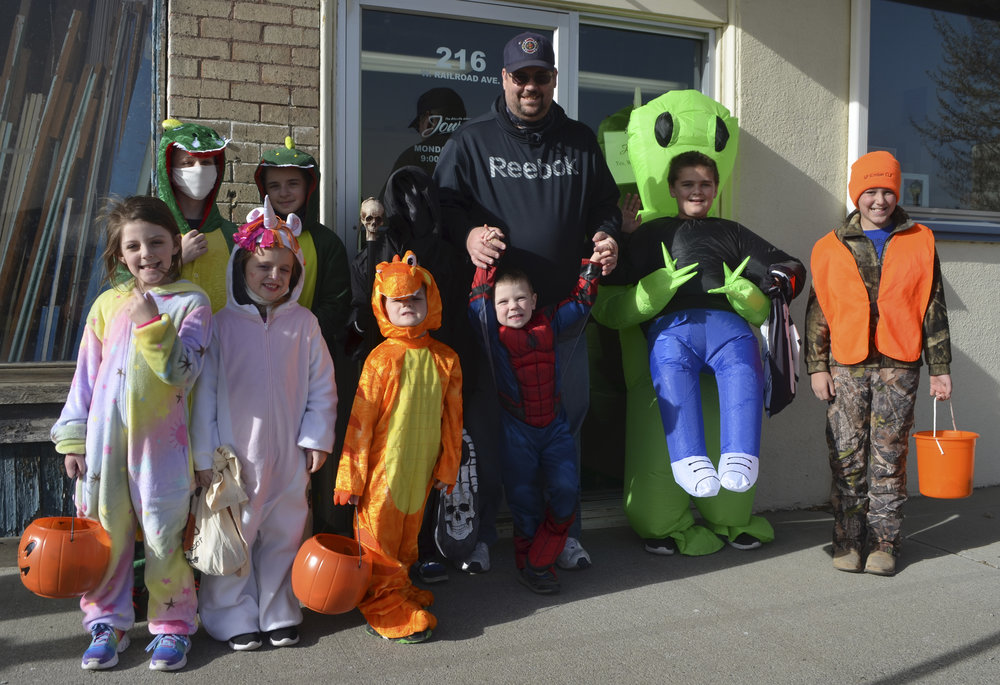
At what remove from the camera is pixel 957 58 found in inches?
241

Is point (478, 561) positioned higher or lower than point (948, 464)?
lower

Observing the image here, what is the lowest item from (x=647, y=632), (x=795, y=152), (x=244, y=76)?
(x=647, y=632)

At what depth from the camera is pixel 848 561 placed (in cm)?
411

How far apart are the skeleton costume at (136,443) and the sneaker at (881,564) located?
303 cm

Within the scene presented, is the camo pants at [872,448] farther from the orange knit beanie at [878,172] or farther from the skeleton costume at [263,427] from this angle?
the skeleton costume at [263,427]

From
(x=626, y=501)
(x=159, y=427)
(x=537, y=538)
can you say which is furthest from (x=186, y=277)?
(x=626, y=501)

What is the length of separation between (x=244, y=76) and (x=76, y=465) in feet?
6.84

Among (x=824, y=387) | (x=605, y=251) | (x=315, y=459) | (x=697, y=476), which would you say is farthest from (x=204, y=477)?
(x=824, y=387)

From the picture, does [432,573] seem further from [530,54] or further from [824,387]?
[530,54]

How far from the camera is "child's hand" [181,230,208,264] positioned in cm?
327

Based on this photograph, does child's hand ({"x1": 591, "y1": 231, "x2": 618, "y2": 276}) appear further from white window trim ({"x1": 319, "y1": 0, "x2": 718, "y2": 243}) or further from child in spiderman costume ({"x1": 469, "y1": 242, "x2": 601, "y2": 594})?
white window trim ({"x1": 319, "y1": 0, "x2": 718, "y2": 243})

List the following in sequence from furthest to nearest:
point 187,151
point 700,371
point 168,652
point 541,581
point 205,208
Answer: point 700,371 → point 541,581 → point 205,208 → point 187,151 → point 168,652

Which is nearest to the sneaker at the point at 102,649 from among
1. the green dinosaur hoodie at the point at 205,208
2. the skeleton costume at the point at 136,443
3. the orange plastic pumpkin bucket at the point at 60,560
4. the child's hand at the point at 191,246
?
the skeleton costume at the point at 136,443

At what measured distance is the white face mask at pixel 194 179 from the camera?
339 centimetres
